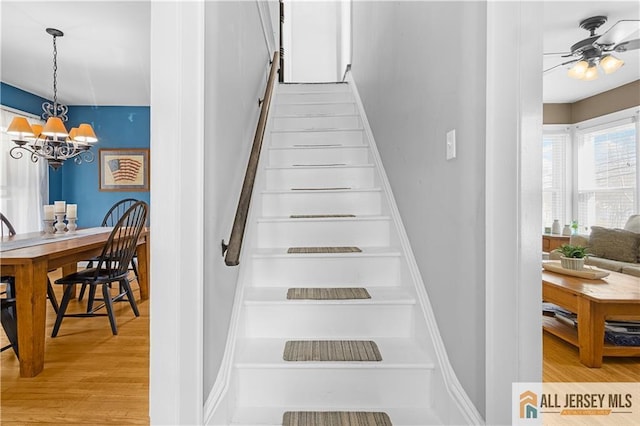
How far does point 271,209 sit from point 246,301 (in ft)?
2.92

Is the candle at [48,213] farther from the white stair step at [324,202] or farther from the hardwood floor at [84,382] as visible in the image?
the white stair step at [324,202]

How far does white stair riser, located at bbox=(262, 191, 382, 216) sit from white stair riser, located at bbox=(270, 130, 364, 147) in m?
0.83

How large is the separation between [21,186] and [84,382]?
14.4 ft

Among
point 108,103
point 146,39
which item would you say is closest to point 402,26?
point 146,39

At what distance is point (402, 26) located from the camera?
2152 mm

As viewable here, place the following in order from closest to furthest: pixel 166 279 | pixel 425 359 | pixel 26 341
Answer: pixel 166 279, pixel 425 359, pixel 26 341

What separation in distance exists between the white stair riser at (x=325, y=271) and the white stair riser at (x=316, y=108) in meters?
2.14

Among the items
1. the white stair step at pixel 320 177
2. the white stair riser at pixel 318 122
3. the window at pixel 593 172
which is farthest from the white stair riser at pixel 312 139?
the window at pixel 593 172

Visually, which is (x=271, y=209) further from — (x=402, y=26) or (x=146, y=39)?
(x=146, y=39)

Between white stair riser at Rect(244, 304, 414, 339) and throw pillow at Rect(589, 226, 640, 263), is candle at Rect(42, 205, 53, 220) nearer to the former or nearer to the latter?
white stair riser at Rect(244, 304, 414, 339)

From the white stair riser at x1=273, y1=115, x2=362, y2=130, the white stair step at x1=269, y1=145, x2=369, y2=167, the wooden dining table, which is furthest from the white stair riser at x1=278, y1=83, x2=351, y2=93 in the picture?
the wooden dining table

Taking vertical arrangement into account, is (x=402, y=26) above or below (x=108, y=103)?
below

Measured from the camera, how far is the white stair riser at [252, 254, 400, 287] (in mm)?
2037

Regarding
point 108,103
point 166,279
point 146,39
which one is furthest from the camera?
point 108,103
